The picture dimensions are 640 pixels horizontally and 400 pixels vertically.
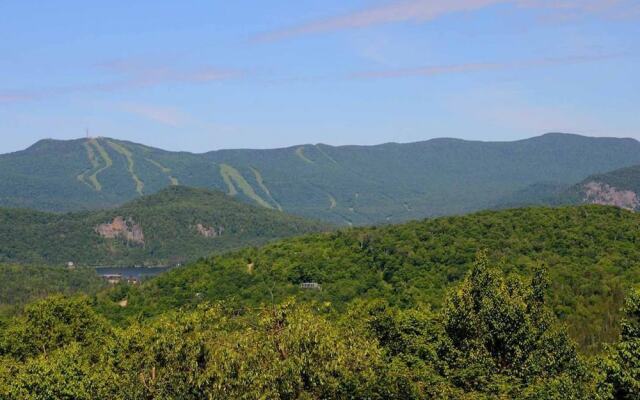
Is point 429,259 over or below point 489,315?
below

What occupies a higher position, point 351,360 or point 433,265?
point 351,360

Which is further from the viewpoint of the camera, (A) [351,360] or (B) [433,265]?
(B) [433,265]

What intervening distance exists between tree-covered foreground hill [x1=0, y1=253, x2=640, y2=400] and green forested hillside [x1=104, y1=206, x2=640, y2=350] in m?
71.4

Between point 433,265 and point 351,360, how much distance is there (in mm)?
114214

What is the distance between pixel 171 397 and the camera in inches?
1971

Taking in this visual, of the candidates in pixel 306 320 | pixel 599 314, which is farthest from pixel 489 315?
pixel 599 314

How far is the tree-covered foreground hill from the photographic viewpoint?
162 ft

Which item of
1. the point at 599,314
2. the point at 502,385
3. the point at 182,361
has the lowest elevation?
the point at 599,314

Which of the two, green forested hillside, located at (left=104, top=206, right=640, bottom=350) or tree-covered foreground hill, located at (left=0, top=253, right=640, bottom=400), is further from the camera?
green forested hillside, located at (left=104, top=206, right=640, bottom=350)

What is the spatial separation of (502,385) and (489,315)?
8.41 meters

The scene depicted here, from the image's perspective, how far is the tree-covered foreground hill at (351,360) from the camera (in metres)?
49.5

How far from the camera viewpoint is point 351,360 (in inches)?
2074

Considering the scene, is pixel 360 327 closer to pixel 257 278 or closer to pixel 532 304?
pixel 532 304

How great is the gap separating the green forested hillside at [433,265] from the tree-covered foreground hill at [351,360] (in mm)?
71385
